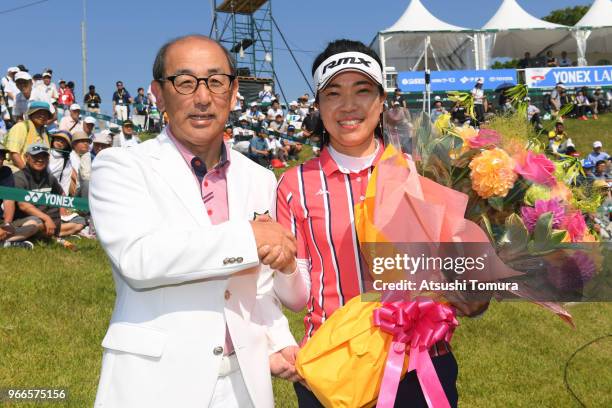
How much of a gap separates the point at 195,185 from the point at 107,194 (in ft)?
1.02

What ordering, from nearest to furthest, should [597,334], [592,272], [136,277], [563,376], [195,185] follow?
1. [136,277]
2. [592,272]
3. [195,185]
4. [563,376]
5. [597,334]

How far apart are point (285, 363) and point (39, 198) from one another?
646cm

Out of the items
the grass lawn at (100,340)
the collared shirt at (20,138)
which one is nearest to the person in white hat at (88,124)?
the collared shirt at (20,138)

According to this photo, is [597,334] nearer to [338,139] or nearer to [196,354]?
[338,139]

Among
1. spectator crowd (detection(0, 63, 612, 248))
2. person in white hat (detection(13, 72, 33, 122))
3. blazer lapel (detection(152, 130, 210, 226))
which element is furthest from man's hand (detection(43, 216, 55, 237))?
blazer lapel (detection(152, 130, 210, 226))

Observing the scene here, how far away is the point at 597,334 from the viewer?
6312 mm

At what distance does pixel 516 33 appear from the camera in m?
29.4

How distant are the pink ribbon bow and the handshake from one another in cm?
38

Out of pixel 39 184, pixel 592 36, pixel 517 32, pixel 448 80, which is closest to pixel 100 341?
pixel 39 184

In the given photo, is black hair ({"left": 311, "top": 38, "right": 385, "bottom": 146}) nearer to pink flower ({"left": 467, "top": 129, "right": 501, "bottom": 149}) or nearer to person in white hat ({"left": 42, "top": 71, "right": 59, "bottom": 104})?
pink flower ({"left": 467, "top": 129, "right": 501, "bottom": 149})

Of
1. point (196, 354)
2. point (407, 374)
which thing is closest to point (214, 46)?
point (196, 354)

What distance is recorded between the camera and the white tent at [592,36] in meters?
28.8

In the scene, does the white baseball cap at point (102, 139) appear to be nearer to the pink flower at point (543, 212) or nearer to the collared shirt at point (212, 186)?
the collared shirt at point (212, 186)

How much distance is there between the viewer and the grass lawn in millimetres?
4605
